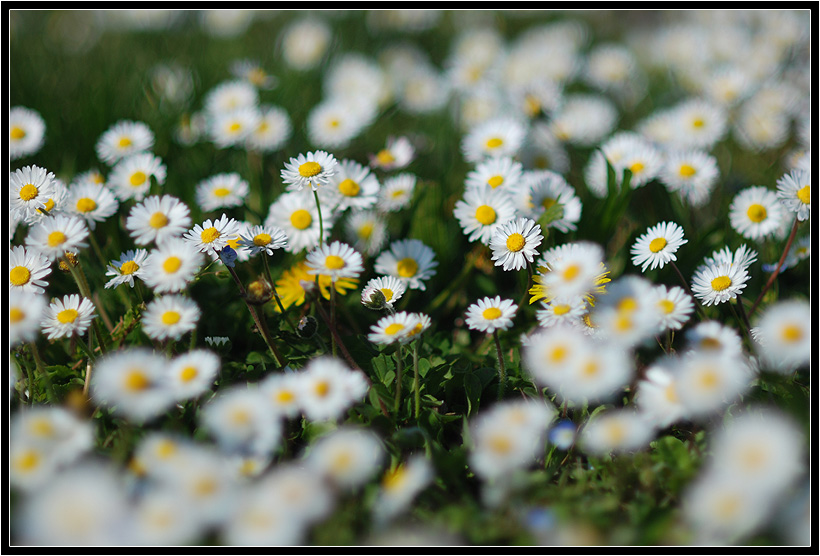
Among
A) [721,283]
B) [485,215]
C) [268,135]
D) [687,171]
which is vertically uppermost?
[268,135]

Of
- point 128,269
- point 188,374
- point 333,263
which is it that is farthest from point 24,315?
point 333,263

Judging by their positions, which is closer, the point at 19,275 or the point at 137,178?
the point at 19,275

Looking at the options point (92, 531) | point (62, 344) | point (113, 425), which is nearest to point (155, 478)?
point (92, 531)

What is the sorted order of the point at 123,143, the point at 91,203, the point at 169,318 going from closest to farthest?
the point at 169,318, the point at 91,203, the point at 123,143

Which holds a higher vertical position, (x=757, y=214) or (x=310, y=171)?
(x=310, y=171)

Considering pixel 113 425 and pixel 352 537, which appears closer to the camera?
pixel 352 537

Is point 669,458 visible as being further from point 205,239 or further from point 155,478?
point 205,239

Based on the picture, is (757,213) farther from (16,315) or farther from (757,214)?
(16,315)
